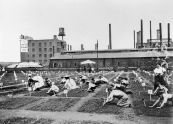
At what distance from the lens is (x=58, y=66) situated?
231 ft

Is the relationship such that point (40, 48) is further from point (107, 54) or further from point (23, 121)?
point (23, 121)

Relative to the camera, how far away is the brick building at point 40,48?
3799 inches

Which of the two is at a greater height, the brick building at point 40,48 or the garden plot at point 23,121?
the brick building at point 40,48

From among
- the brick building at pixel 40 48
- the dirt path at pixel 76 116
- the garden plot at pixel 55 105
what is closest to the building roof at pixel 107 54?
the brick building at pixel 40 48

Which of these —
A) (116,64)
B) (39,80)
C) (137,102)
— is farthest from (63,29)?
(137,102)

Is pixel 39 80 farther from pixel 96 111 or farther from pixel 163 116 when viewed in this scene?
pixel 163 116

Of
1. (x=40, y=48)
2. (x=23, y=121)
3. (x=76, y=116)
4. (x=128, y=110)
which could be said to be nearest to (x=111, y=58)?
(x=40, y=48)

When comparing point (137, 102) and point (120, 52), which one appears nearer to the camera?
point (137, 102)

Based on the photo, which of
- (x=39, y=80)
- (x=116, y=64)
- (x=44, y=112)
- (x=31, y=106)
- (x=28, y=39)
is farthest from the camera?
(x=28, y=39)

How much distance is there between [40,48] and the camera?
324 ft

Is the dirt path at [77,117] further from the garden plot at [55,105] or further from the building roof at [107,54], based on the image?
the building roof at [107,54]

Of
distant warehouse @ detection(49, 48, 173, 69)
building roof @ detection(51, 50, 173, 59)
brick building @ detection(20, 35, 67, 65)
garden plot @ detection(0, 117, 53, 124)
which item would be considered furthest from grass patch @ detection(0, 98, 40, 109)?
brick building @ detection(20, 35, 67, 65)

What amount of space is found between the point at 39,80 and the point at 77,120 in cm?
1009

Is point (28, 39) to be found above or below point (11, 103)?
above
